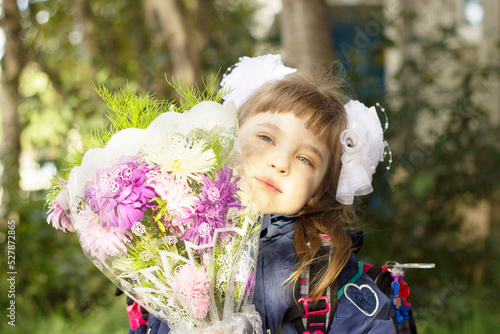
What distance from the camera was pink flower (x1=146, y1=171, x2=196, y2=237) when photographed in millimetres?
1358

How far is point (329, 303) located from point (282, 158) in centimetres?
53

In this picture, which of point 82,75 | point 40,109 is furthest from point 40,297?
point 82,75

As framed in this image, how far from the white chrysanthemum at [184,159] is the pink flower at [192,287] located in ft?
0.82

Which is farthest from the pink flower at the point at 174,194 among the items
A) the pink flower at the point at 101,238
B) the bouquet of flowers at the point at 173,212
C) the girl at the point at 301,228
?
the girl at the point at 301,228

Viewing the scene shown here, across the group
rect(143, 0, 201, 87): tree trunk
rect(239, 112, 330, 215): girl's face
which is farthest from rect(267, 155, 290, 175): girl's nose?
rect(143, 0, 201, 87): tree trunk

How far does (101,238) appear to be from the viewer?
1.41 m

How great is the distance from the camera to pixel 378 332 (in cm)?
175

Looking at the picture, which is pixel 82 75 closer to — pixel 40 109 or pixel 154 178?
pixel 40 109

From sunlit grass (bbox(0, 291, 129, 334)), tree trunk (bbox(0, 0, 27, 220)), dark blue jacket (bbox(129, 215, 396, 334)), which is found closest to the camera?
dark blue jacket (bbox(129, 215, 396, 334))

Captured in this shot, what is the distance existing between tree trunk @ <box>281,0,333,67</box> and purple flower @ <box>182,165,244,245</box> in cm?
261

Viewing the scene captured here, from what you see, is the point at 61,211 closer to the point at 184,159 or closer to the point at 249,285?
the point at 184,159

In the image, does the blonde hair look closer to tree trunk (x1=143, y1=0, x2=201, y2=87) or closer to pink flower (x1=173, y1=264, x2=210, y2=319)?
pink flower (x1=173, y1=264, x2=210, y2=319)

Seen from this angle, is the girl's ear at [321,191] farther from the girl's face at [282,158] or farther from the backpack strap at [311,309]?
the backpack strap at [311,309]

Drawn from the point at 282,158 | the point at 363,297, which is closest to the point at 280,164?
the point at 282,158
